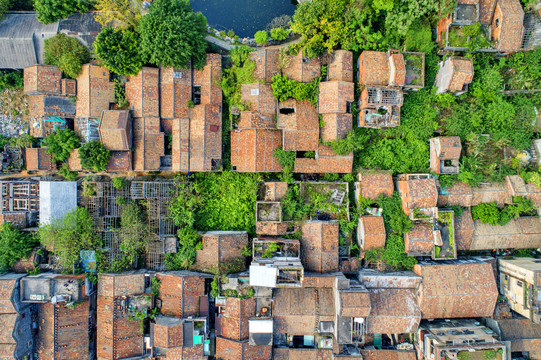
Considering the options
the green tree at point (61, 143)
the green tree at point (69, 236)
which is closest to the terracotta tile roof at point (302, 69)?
the green tree at point (61, 143)

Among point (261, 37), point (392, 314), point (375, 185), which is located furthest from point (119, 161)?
point (392, 314)

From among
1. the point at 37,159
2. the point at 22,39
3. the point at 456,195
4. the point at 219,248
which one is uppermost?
the point at 22,39

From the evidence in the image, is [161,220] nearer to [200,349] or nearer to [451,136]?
[200,349]

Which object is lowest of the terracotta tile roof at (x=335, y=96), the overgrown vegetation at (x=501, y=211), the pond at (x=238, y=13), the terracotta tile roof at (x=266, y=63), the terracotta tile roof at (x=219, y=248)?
the terracotta tile roof at (x=219, y=248)

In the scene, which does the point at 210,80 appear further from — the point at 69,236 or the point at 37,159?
the point at 69,236

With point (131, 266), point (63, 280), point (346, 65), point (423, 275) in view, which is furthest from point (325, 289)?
point (63, 280)

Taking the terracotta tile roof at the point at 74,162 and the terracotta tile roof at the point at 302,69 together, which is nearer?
the terracotta tile roof at the point at 74,162

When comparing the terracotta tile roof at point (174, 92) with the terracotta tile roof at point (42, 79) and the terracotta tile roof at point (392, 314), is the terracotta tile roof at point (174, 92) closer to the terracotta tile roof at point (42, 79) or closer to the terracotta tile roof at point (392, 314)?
the terracotta tile roof at point (42, 79)
